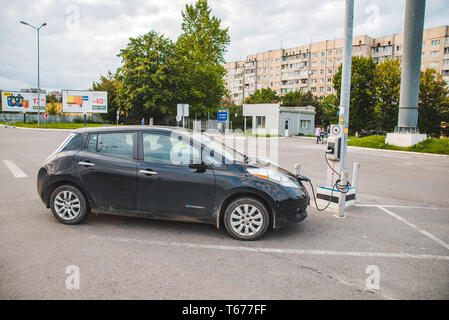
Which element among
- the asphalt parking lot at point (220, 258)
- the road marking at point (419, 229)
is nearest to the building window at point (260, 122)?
the road marking at point (419, 229)

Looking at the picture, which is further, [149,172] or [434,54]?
[434,54]

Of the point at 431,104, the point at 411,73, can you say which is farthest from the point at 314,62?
the point at 411,73

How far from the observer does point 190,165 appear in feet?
14.5

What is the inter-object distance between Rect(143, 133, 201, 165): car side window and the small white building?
39.1 m

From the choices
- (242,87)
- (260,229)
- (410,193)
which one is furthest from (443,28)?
(260,229)

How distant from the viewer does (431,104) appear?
40.8 m

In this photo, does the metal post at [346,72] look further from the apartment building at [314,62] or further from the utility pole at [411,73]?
the apartment building at [314,62]

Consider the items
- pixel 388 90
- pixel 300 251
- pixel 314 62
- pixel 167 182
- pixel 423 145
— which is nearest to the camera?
pixel 300 251

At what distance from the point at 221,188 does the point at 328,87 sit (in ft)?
295

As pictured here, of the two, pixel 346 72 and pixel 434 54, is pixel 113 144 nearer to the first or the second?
pixel 346 72

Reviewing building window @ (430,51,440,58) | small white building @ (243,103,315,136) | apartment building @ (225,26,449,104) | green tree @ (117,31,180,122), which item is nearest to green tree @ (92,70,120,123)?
green tree @ (117,31,180,122)

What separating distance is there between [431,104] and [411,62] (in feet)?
79.3

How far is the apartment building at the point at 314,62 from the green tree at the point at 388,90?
38471 millimetres
